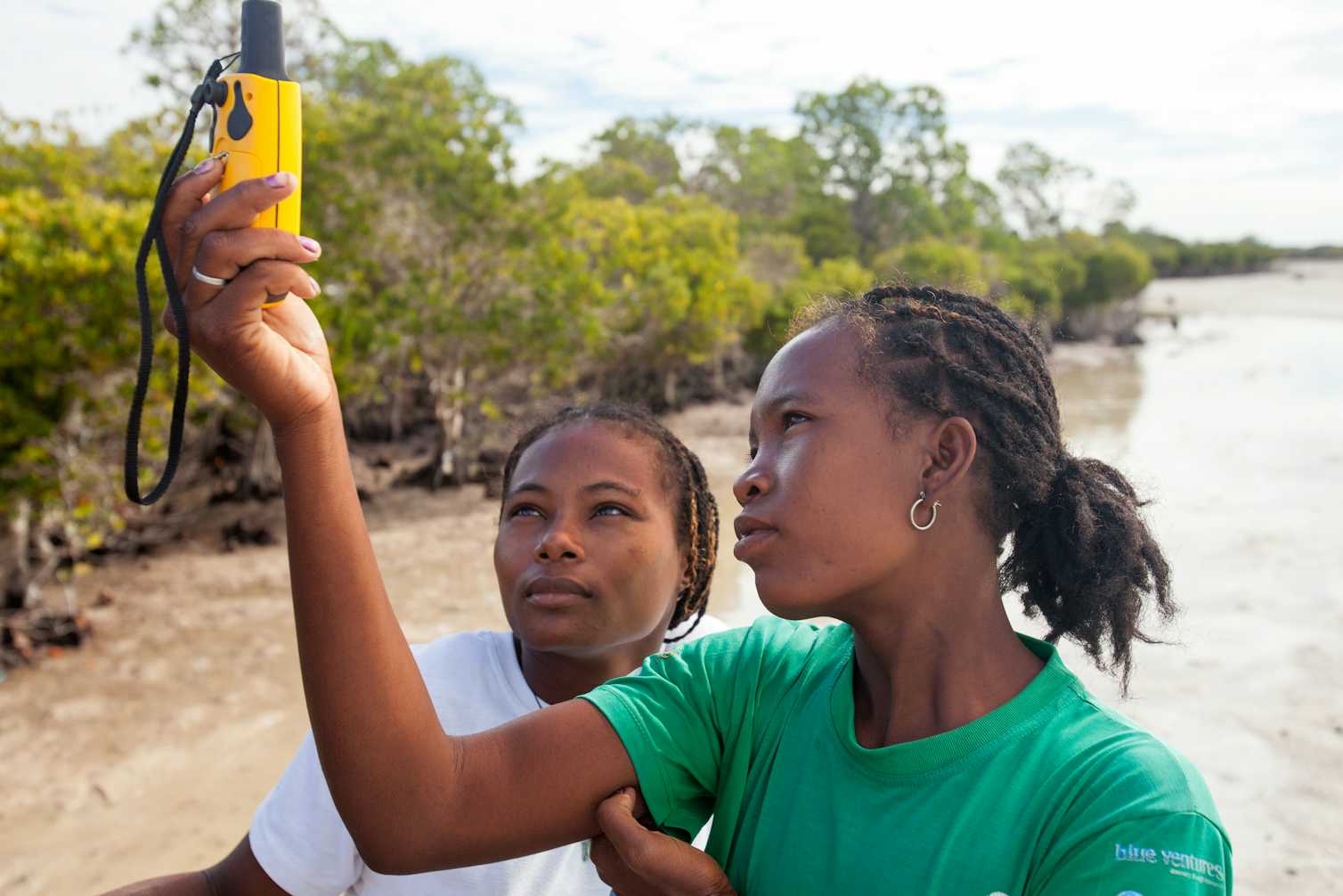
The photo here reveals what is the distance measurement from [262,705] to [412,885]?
195 inches

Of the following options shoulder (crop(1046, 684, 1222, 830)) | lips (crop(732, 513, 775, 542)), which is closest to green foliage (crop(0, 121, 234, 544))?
lips (crop(732, 513, 775, 542))

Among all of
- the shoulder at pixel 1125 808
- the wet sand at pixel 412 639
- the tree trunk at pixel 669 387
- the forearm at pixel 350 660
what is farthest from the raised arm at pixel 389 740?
the tree trunk at pixel 669 387

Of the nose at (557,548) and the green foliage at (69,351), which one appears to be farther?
the green foliage at (69,351)

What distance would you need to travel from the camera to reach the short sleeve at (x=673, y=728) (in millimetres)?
1503

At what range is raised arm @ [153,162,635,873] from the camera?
116 cm

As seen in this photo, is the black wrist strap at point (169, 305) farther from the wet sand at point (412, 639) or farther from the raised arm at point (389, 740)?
the wet sand at point (412, 639)

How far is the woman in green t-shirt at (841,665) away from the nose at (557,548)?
505 millimetres

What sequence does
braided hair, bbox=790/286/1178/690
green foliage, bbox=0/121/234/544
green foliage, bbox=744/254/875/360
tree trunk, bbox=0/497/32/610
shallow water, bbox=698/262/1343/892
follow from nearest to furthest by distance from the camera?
braided hair, bbox=790/286/1178/690 < shallow water, bbox=698/262/1343/892 < green foliage, bbox=0/121/234/544 < tree trunk, bbox=0/497/32/610 < green foliage, bbox=744/254/875/360

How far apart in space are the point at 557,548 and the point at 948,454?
86cm

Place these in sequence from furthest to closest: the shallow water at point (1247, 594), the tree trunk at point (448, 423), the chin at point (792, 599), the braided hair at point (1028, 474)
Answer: the tree trunk at point (448, 423) < the shallow water at point (1247, 594) < the braided hair at point (1028, 474) < the chin at point (792, 599)

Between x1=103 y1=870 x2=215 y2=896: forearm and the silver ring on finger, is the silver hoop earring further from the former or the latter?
x1=103 y1=870 x2=215 y2=896: forearm

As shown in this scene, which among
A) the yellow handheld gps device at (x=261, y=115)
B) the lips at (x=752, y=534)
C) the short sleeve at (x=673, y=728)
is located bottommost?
the short sleeve at (x=673, y=728)

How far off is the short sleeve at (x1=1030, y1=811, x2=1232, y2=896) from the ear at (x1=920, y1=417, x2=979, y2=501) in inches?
19.2

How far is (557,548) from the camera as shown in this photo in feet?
6.89
